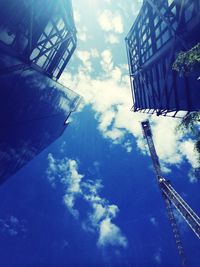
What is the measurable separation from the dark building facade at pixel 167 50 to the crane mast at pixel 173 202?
4.10 m

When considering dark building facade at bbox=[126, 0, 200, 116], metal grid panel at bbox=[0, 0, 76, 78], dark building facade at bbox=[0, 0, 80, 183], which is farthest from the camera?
dark building facade at bbox=[126, 0, 200, 116]

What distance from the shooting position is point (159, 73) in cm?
2170

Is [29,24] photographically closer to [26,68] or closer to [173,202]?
[26,68]

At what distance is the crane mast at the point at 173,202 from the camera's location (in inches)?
620

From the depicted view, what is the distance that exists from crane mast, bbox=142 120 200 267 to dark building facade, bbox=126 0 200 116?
4104 millimetres

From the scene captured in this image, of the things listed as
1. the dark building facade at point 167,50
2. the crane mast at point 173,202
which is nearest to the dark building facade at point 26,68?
the dark building facade at point 167,50

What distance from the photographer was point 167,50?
60.4ft

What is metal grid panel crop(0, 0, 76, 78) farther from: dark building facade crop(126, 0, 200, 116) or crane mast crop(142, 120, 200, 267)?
crane mast crop(142, 120, 200, 267)

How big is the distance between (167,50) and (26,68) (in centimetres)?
969

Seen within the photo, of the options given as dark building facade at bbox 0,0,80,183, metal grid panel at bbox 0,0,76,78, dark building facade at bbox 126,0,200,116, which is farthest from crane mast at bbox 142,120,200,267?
metal grid panel at bbox 0,0,76,78

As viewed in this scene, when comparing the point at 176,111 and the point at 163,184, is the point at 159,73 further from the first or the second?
the point at 163,184

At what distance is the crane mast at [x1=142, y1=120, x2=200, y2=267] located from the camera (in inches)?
620

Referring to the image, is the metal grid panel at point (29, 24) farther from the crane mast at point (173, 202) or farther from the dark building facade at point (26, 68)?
the crane mast at point (173, 202)

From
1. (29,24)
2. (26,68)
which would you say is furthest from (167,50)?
(26,68)
